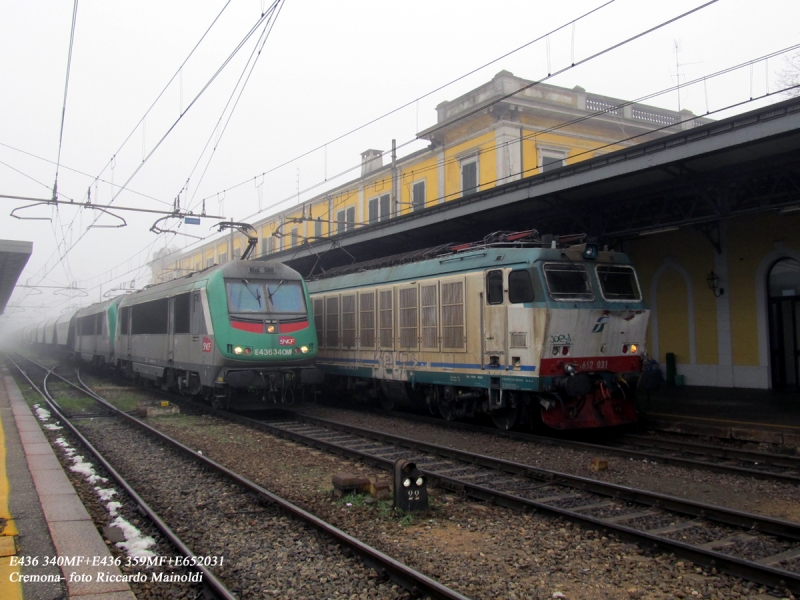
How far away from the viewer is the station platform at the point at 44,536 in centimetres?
454

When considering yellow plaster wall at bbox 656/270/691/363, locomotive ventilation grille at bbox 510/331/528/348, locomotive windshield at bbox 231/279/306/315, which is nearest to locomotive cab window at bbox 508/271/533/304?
locomotive ventilation grille at bbox 510/331/528/348

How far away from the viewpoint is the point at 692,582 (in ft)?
15.8

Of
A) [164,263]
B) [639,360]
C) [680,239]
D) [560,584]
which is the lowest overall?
[560,584]

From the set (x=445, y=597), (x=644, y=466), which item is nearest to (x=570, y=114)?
(x=644, y=466)

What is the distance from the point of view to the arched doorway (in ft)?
46.0

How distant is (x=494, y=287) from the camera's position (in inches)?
424

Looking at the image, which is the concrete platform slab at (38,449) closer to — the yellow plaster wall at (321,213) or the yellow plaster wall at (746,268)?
the yellow plaster wall at (746,268)

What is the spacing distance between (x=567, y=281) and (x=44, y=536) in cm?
797

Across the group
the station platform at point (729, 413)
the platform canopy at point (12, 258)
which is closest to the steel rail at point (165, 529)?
the station platform at point (729, 413)

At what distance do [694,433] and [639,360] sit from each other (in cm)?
151

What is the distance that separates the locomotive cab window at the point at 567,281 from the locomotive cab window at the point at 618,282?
0.33m

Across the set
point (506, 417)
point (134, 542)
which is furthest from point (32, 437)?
point (506, 417)

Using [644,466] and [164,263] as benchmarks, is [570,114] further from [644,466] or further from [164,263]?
[164,263]

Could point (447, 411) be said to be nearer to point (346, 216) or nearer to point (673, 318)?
point (673, 318)
